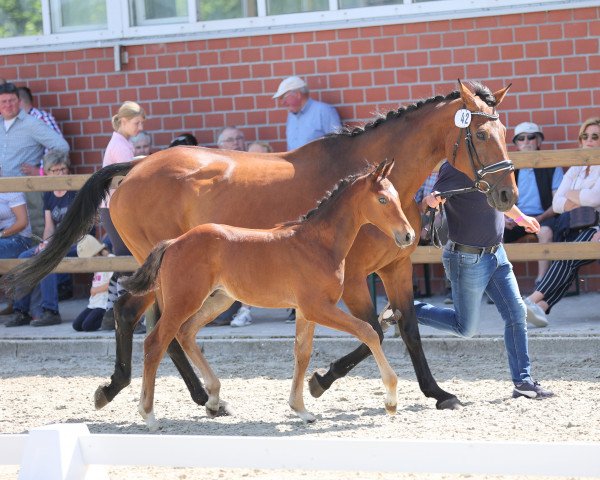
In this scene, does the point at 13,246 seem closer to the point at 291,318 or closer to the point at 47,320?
the point at 47,320

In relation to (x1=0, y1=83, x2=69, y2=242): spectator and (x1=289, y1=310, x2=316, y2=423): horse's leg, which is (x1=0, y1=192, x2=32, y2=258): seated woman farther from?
(x1=289, y1=310, x2=316, y2=423): horse's leg

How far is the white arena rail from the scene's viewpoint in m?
3.85

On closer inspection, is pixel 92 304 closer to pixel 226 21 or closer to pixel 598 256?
pixel 226 21

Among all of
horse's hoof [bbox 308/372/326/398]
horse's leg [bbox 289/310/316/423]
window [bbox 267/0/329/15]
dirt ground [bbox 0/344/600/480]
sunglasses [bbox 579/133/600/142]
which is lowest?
dirt ground [bbox 0/344/600/480]

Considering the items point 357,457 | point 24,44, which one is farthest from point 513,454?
Answer: point 24,44

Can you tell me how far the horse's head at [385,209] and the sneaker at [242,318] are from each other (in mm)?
4045

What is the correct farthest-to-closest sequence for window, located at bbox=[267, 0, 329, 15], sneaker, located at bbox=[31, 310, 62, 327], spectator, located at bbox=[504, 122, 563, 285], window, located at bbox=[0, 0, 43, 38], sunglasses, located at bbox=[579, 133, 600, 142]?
1. window, located at bbox=[0, 0, 43, 38]
2. window, located at bbox=[267, 0, 329, 15]
3. sneaker, located at bbox=[31, 310, 62, 327]
4. spectator, located at bbox=[504, 122, 563, 285]
5. sunglasses, located at bbox=[579, 133, 600, 142]

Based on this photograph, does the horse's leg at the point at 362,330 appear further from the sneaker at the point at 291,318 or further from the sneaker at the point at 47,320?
the sneaker at the point at 47,320

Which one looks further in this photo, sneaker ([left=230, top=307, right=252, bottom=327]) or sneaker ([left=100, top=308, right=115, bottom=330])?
sneaker ([left=100, top=308, right=115, bottom=330])

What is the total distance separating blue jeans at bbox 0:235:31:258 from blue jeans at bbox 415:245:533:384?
5130mm

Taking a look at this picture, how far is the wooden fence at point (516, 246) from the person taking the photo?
29.2ft

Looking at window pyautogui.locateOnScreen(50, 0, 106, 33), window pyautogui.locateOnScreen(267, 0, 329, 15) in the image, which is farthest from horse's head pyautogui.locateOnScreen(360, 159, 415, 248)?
window pyautogui.locateOnScreen(50, 0, 106, 33)

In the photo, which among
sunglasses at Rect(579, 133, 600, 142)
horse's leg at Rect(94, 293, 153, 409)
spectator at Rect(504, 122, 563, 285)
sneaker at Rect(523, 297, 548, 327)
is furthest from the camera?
spectator at Rect(504, 122, 563, 285)

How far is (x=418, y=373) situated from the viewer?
717 centimetres
